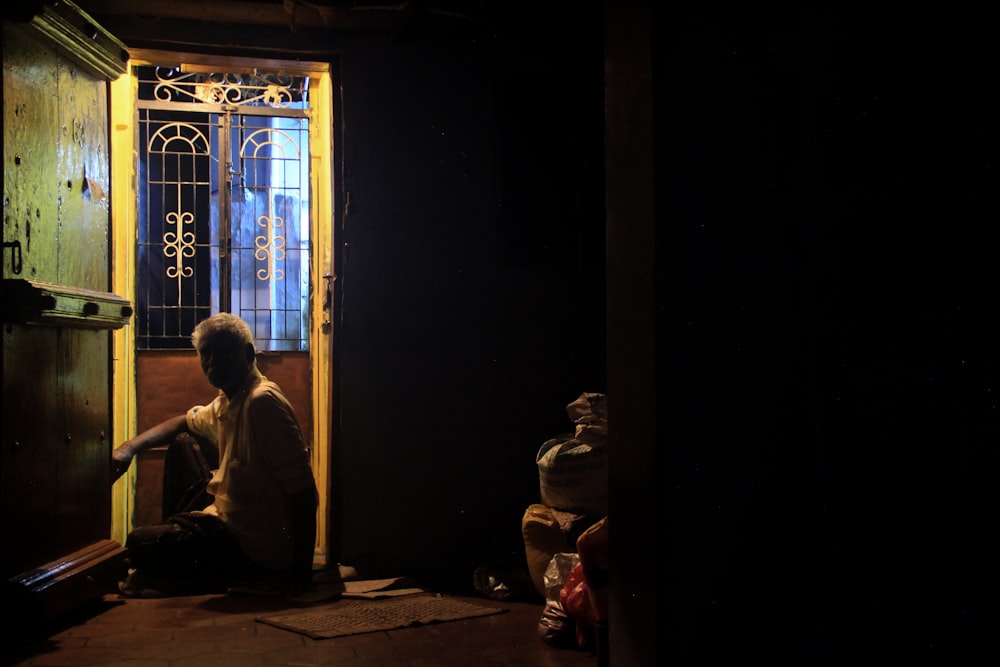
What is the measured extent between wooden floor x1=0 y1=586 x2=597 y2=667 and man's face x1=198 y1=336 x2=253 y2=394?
1.36m

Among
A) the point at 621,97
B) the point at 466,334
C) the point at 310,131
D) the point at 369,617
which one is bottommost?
the point at 369,617

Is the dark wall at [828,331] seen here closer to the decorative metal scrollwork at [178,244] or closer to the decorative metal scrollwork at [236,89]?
the decorative metal scrollwork at [236,89]

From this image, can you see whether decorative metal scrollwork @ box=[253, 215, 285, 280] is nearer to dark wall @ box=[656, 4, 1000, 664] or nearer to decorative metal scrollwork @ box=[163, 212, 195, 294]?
decorative metal scrollwork @ box=[163, 212, 195, 294]

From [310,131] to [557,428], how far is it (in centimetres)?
274

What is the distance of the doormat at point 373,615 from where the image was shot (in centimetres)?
462

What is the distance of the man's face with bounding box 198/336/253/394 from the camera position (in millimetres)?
5758

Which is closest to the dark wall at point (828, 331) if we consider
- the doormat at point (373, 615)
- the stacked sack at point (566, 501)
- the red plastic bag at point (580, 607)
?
the red plastic bag at point (580, 607)

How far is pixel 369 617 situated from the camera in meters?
4.90

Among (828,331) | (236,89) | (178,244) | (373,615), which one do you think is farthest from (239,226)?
(828,331)

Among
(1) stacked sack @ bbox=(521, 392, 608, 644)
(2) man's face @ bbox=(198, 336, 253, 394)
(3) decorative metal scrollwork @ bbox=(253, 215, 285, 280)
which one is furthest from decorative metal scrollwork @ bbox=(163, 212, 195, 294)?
(1) stacked sack @ bbox=(521, 392, 608, 644)

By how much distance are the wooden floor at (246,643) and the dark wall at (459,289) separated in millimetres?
1209

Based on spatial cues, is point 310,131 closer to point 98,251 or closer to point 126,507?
point 98,251

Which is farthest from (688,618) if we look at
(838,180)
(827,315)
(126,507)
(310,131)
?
(310,131)

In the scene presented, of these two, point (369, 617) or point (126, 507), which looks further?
point (126, 507)
